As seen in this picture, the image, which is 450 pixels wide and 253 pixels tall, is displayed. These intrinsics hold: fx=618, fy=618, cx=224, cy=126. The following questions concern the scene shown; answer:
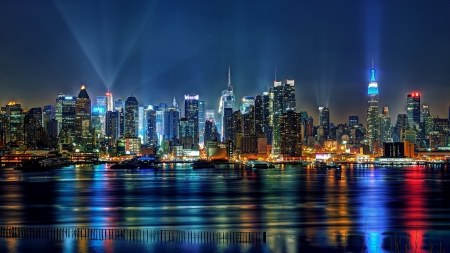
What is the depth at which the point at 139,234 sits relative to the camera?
44.8 meters

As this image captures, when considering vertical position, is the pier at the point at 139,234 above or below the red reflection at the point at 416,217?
above

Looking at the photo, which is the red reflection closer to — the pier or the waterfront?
the waterfront

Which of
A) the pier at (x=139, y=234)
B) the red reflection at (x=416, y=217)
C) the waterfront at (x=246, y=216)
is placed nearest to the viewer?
the waterfront at (x=246, y=216)

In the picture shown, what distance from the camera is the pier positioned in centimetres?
4256

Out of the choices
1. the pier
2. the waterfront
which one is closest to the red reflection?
the waterfront

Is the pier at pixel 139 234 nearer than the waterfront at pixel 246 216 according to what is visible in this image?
No

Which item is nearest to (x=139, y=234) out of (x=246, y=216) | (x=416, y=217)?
(x=246, y=216)

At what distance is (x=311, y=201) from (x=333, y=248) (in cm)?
3529

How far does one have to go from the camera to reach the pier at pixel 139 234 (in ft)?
140

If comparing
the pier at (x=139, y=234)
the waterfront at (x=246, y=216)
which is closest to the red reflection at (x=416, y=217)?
the waterfront at (x=246, y=216)

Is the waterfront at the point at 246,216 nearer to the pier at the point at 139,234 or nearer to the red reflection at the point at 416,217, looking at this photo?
the red reflection at the point at 416,217

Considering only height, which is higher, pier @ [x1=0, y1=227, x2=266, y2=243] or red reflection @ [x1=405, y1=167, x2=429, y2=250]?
pier @ [x1=0, y1=227, x2=266, y2=243]

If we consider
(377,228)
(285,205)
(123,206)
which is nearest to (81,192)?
(123,206)

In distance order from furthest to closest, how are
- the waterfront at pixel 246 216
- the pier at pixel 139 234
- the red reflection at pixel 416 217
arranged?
the red reflection at pixel 416 217, the pier at pixel 139 234, the waterfront at pixel 246 216
